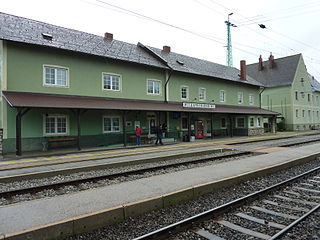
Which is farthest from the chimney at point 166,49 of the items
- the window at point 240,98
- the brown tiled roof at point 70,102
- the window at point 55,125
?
the window at point 55,125

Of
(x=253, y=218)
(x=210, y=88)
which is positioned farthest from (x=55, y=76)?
(x=210, y=88)

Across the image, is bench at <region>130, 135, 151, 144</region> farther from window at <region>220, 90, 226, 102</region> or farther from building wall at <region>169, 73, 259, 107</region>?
window at <region>220, 90, 226, 102</region>

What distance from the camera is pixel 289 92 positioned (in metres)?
38.8

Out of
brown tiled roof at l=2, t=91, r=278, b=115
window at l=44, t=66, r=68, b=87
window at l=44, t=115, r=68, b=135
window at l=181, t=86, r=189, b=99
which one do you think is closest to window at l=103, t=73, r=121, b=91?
brown tiled roof at l=2, t=91, r=278, b=115

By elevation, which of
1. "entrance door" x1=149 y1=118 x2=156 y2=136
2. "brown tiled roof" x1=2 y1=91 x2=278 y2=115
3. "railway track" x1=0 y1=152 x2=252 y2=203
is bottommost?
"railway track" x1=0 y1=152 x2=252 y2=203

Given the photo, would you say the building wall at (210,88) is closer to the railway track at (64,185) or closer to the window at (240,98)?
the window at (240,98)

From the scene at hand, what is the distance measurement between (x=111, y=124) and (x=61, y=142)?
4.18m

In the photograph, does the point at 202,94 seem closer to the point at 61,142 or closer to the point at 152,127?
the point at 152,127

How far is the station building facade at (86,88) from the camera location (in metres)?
14.0

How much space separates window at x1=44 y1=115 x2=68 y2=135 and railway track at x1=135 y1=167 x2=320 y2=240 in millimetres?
13601

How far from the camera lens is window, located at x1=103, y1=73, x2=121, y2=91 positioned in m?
18.3

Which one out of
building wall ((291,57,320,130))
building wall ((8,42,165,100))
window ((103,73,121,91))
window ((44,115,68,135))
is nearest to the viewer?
building wall ((8,42,165,100))

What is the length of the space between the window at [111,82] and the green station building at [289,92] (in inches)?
1193

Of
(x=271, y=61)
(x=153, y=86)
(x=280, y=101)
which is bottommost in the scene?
(x=153, y=86)
